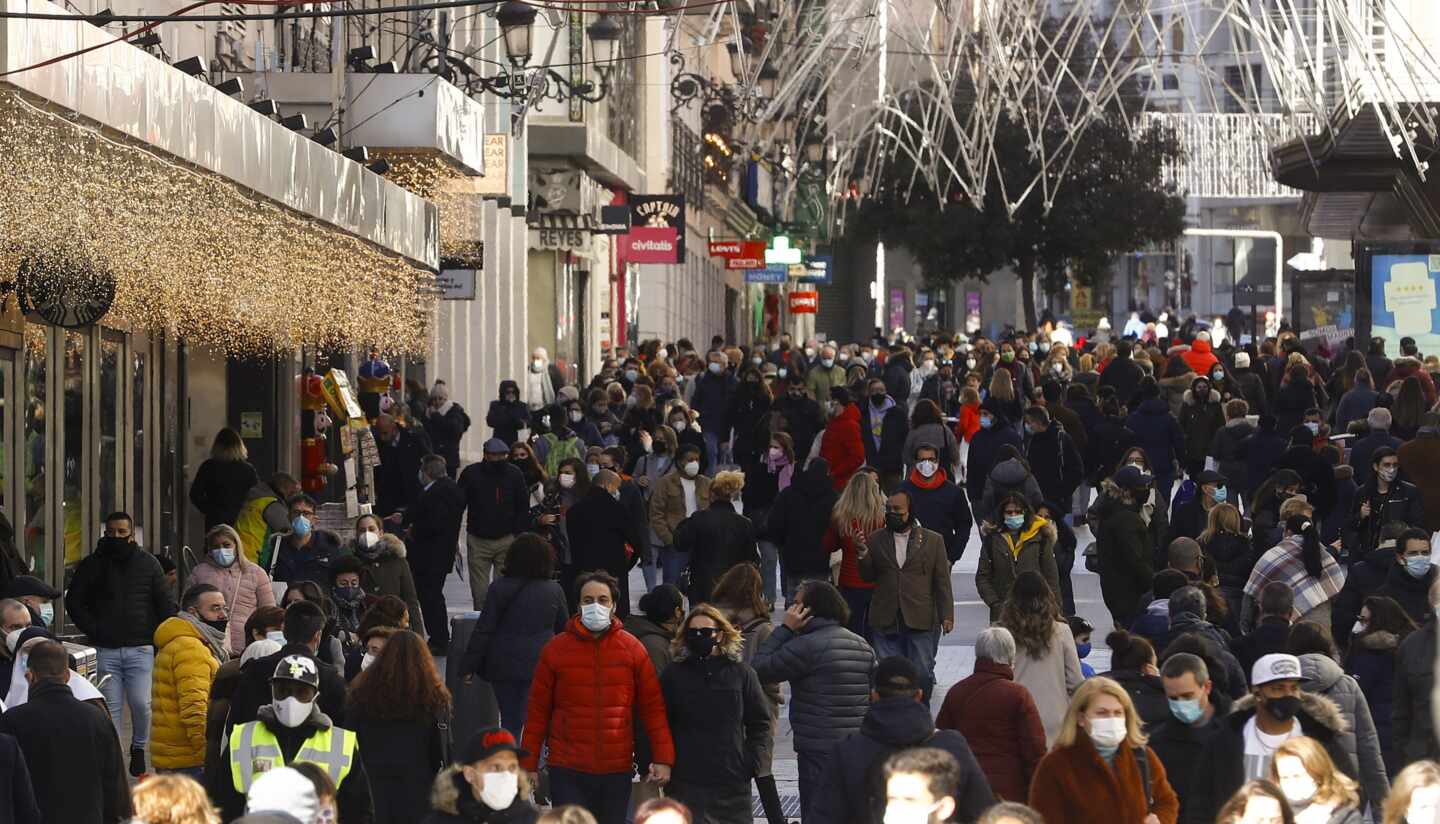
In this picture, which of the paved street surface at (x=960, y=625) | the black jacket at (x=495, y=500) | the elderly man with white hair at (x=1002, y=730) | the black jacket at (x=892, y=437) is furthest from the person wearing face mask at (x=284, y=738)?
the black jacket at (x=892, y=437)

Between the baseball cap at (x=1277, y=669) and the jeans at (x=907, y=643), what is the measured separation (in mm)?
5626

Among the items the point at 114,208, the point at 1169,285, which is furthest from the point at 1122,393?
the point at 1169,285

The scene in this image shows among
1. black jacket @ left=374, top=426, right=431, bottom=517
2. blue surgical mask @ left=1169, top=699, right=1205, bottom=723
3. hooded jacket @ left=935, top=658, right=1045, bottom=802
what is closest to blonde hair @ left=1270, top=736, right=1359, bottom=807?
blue surgical mask @ left=1169, top=699, right=1205, bottom=723

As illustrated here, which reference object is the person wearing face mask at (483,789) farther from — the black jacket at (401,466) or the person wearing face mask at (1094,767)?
the black jacket at (401,466)

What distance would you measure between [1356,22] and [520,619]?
25.3ft

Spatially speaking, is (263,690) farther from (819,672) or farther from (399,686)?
(819,672)

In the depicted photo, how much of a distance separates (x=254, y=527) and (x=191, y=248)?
2.19m

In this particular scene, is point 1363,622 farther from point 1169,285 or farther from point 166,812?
point 1169,285

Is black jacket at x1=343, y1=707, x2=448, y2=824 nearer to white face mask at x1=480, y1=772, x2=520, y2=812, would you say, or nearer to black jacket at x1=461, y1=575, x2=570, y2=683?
white face mask at x1=480, y1=772, x2=520, y2=812

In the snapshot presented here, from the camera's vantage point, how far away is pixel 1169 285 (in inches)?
4286

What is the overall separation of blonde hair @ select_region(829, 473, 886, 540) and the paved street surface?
41.9 inches

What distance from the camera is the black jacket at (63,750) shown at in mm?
9359

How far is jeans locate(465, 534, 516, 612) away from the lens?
18.3 meters

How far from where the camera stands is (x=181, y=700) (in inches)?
450
